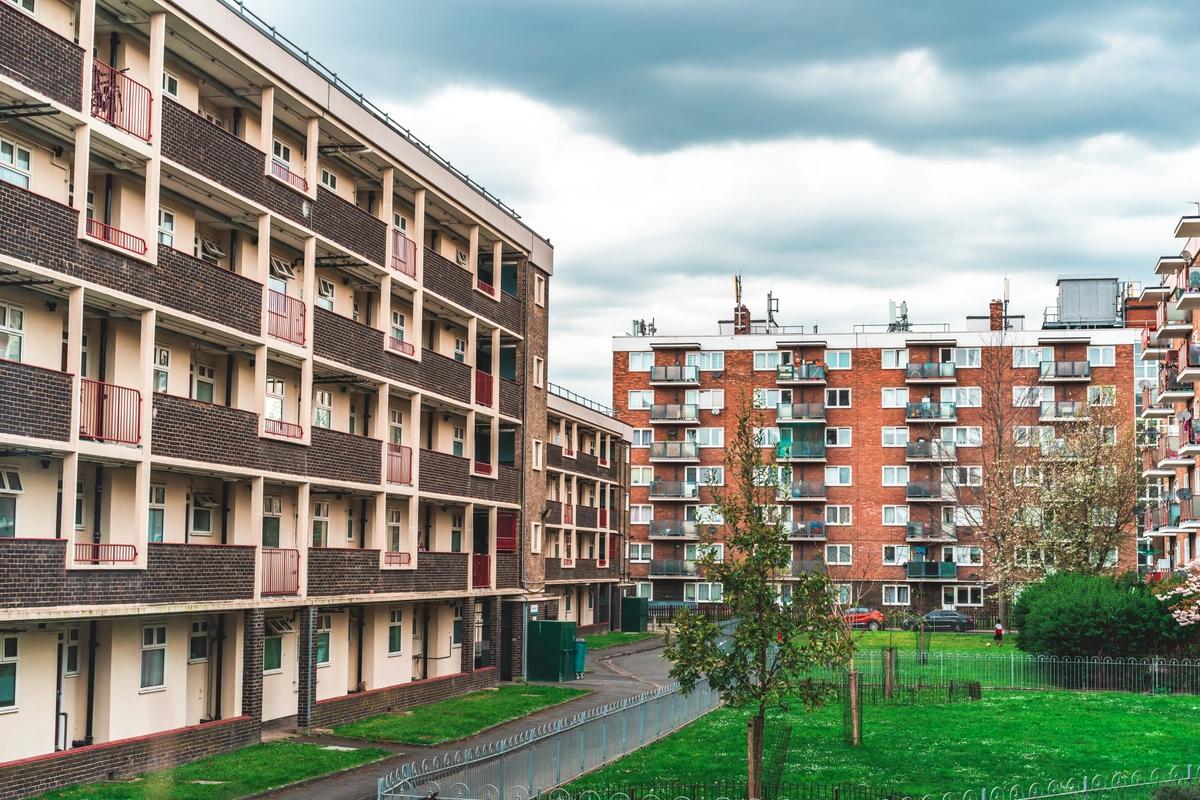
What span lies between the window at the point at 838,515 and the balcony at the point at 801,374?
8.37 meters

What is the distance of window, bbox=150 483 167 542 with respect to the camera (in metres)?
27.5

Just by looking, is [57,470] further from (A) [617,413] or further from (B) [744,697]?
Result: (A) [617,413]

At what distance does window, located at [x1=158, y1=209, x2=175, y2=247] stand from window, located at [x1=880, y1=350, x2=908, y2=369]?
65.8m

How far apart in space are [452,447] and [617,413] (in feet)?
162

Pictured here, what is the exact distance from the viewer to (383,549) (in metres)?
36.6

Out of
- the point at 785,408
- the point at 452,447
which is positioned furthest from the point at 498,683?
the point at 785,408

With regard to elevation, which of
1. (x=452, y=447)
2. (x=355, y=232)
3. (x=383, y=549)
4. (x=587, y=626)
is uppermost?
(x=355, y=232)

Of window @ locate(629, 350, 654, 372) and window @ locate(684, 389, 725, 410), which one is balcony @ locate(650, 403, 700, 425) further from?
window @ locate(629, 350, 654, 372)

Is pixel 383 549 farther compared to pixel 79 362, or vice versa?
pixel 383 549

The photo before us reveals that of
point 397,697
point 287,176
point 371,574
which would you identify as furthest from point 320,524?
point 287,176

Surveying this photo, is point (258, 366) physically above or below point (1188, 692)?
above

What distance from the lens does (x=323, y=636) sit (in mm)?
34500

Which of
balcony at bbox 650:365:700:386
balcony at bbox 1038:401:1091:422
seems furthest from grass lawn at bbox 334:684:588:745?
balcony at bbox 1038:401:1091:422

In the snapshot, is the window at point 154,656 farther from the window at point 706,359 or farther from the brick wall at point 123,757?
the window at point 706,359
